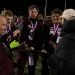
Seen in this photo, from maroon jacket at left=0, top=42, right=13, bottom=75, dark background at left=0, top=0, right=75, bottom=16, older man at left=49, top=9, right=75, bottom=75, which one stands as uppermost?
older man at left=49, top=9, right=75, bottom=75

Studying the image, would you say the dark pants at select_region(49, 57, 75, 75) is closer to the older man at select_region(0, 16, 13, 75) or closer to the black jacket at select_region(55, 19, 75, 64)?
the black jacket at select_region(55, 19, 75, 64)

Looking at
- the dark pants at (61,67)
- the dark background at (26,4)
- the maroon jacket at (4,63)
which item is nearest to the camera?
the dark pants at (61,67)

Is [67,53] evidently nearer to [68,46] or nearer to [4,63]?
[68,46]

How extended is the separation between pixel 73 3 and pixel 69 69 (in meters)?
27.2

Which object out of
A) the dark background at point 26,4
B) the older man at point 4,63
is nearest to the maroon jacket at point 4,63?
the older man at point 4,63

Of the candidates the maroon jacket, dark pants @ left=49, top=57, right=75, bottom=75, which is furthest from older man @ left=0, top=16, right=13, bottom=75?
dark pants @ left=49, top=57, right=75, bottom=75

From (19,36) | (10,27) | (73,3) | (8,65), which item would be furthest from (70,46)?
(73,3)

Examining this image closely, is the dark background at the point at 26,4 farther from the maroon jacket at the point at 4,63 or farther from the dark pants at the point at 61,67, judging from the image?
the dark pants at the point at 61,67

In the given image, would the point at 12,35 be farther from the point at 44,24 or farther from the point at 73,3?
the point at 73,3

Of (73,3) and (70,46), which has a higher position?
(70,46)

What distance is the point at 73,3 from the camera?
31094 millimetres

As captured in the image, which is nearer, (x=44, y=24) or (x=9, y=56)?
(x=9, y=56)

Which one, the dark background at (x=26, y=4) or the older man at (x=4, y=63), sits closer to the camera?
the older man at (x=4, y=63)

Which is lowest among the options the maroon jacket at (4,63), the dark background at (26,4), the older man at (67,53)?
the dark background at (26,4)
